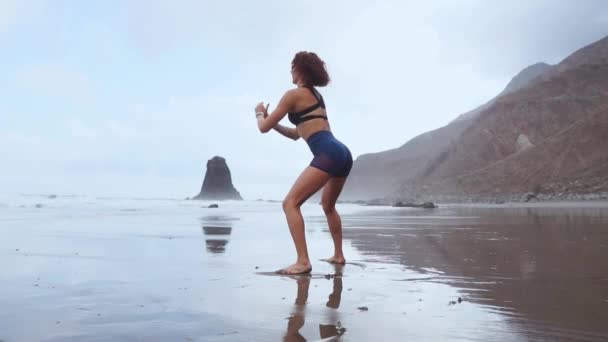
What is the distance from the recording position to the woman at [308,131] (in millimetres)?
4941

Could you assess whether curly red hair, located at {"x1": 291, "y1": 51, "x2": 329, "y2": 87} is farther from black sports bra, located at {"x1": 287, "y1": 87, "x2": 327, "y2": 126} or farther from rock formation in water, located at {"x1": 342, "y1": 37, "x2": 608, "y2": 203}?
rock formation in water, located at {"x1": 342, "y1": 37, "x2": 608, "y2": 203}

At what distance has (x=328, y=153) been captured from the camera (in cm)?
493

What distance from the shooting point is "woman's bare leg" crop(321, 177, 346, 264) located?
17.4 ft

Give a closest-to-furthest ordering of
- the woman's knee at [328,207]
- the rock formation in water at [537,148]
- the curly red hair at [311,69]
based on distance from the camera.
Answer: the curly red hair at [311,69] → the woman's knee at [328,207] → the rock formation in water at [537,148]

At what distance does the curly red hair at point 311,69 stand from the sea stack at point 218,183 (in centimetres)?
9788

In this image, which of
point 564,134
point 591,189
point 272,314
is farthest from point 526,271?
point 564,134

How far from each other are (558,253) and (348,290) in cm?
327

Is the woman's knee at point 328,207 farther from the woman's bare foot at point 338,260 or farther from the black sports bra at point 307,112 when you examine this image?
the black sports bra at point 307,112

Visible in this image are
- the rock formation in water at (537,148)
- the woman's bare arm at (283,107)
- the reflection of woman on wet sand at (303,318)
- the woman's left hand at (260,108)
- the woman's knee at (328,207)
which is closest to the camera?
the reflection of woman on wet sand at (303,318)

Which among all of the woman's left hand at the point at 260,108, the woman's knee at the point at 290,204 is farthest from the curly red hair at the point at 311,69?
the woman's knee at the point at 290,204

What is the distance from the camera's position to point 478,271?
4.67 metres

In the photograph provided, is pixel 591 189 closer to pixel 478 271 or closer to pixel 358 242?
pixel 358 242

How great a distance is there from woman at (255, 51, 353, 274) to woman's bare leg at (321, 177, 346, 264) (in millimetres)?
19

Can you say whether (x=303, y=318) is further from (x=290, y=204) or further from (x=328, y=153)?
(x=328, y=153)
